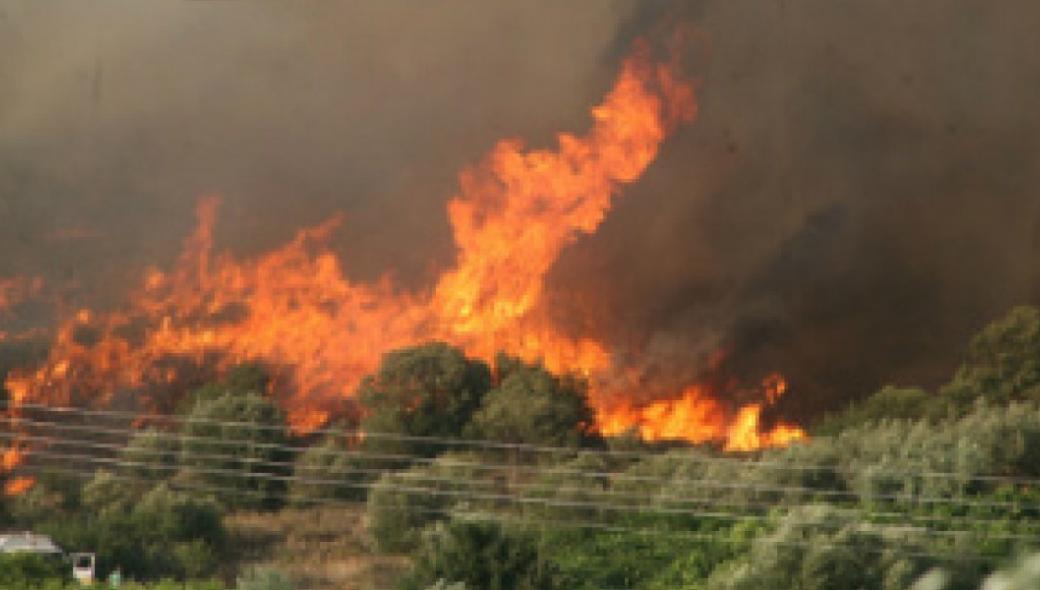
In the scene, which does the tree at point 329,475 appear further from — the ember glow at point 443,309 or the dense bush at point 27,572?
the dense bush at point 27,572

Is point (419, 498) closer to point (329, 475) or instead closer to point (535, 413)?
point (329, 475)

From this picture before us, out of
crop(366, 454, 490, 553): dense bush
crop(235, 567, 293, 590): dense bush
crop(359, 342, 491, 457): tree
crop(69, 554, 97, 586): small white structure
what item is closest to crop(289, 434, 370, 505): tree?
crop(359, 342, 491, 457): tree

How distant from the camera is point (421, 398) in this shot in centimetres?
3794

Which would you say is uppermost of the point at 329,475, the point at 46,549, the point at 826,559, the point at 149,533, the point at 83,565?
the point at 329,475

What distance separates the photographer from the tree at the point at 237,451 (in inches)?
1444

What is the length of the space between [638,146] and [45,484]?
652 inches

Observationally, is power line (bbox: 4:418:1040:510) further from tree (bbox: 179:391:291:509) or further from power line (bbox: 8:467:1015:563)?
power line (bbox: 8:467:1015:563)

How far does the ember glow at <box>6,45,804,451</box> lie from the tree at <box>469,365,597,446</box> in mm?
2983

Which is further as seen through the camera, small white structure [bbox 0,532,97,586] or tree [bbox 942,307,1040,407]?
tree [bbox 942,307,1040,407]

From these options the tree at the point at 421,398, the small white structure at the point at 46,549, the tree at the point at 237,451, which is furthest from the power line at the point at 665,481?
the small white structure at the point at 46,549

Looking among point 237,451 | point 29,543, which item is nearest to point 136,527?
point 29,543

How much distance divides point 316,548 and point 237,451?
6966mm

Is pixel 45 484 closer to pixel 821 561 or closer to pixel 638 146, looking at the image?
pixel 638 146

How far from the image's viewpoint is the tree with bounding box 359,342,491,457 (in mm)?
37781
